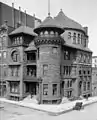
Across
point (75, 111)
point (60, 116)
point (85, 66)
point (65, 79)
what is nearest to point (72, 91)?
point (65, 79)

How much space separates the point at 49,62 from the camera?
27484mm

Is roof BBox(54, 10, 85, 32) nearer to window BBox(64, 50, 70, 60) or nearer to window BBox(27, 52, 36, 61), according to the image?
window BBox(64, 50, 70, 60)

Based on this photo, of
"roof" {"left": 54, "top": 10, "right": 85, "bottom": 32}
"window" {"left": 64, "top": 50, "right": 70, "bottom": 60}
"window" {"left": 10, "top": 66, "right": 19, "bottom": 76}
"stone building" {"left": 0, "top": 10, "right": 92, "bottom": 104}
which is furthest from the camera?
"roof" {"left": 54, "top": 10, "right": 85, "bottom": 32}

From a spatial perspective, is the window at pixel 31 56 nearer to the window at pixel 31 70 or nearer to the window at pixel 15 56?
the window at pixel 31 70

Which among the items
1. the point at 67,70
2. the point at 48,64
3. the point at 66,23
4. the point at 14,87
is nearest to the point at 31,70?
the point at 14,87

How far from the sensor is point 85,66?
3609 centimetres

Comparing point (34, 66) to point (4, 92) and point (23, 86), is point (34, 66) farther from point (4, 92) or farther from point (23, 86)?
point (4, 92)

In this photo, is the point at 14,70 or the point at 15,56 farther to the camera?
the point at 15,56

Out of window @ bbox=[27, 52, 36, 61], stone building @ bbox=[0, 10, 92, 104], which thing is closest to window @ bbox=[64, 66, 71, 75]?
stone building @ bbox=[0, 10, 92, 104]

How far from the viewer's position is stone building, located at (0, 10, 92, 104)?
90.2 ft

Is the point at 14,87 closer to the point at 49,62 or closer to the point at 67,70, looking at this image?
the point at 49,62

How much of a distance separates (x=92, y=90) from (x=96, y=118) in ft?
64.9

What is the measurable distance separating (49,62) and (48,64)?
399 millimetres

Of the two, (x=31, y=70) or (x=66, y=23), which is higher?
(x=66, y=23)
